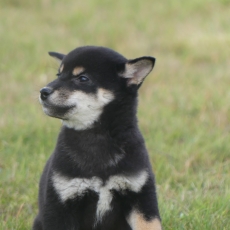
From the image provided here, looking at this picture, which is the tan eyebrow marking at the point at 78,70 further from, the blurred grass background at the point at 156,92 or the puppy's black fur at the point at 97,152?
the blurred grass background at the point at 156,92

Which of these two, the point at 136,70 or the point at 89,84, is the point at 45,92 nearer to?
the point at 89,84

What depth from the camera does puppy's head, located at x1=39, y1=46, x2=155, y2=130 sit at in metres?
3.74

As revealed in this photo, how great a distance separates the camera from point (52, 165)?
374cm

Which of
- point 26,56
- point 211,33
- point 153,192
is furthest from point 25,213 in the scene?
point 211,33

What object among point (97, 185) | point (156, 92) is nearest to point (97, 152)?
point (97, 185)

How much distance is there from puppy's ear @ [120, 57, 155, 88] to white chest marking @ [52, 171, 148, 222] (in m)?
0.67

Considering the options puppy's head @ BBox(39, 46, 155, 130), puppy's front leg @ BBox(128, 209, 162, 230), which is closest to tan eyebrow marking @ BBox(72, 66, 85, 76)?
puppy's head @ BBox(39, 46, 155, 130)

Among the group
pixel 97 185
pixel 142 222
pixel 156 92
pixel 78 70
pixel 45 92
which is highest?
pixel 78 70

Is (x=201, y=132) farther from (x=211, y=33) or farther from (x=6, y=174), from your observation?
(x=211, y=33)

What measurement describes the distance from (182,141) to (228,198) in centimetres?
187

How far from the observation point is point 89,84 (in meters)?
Answer: 3.79

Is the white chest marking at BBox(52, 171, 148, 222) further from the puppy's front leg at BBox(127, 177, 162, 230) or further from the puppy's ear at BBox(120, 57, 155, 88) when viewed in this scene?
the puppy's ear at BBox(120, 57, 155, 88)

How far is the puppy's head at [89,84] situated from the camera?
147 inches

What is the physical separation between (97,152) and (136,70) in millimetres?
622
